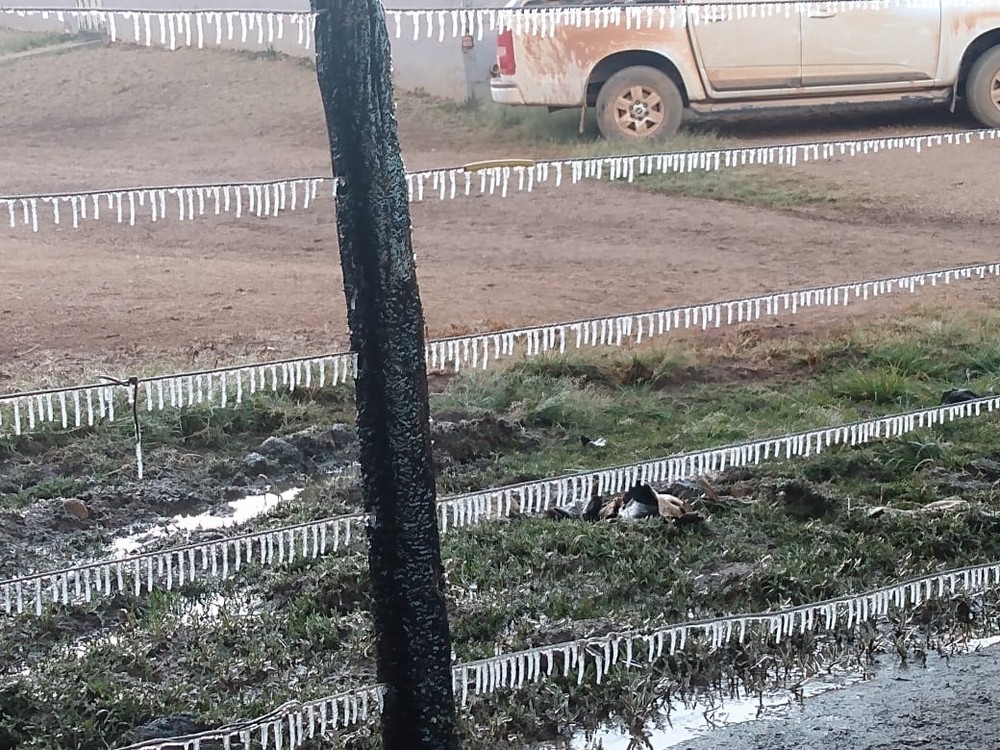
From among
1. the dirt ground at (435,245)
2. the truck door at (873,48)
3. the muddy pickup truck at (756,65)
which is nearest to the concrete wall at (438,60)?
the dirt ground at (435,245)

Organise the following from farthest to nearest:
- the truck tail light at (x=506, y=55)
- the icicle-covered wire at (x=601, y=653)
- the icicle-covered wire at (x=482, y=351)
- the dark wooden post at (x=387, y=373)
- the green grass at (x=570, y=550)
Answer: the truck tail light at (x=506, y=55)
the icicle-covered wire at (x=482, y=351)
the green grass at (x=570, y=550)
the icicle-covered wire at (x=601, y=653)
the dark wooden post at (x=387, y=373)

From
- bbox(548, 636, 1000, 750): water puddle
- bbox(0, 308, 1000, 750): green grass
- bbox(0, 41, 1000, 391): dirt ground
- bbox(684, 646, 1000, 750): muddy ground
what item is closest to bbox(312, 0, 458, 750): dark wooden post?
bbox(0, 308, 1000, 750): green grass

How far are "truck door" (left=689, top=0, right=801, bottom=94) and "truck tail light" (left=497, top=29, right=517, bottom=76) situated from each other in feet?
3.99

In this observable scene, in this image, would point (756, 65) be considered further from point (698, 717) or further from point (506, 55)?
point (698, 717)

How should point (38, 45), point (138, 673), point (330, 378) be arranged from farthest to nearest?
point (38, 45)
point (330, 378)
point (138, 673)

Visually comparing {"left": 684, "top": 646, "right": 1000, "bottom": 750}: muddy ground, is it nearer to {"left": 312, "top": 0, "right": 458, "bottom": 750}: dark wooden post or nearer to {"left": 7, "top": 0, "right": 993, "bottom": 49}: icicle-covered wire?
{"left": 312, "top": 0, "right": 458, "bottom": 750}: dark wooden post

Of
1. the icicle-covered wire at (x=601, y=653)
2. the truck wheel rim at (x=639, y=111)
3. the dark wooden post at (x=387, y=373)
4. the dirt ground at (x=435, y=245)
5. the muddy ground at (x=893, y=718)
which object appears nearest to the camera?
the dark wooden post at (x=387, y=373)

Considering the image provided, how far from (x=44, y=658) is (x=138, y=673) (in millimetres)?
301

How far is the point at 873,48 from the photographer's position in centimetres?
740

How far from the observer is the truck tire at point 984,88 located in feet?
26.2

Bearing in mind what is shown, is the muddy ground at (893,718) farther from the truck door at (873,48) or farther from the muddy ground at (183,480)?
the truck door at (873,48)

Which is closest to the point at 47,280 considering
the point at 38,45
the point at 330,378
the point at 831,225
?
the point at 330,378

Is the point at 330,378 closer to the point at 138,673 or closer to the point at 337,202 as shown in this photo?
the point at 138,673

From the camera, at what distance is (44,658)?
332 cm
